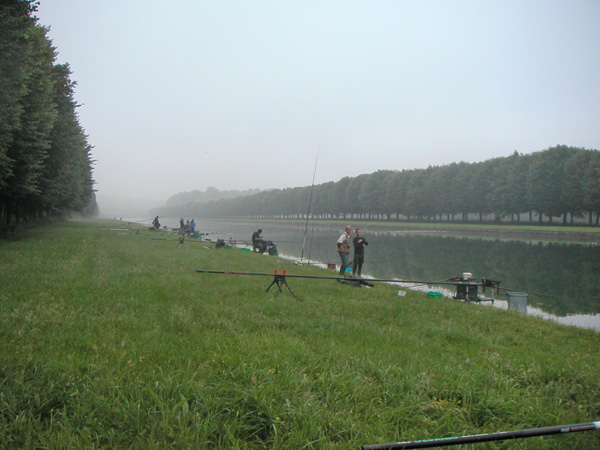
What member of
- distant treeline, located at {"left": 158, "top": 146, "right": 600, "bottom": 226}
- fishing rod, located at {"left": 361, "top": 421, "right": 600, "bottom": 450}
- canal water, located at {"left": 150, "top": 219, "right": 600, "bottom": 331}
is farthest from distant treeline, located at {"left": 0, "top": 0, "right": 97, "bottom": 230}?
distant treeline, located at {"left": 158, "top": 146, "right": 600, "bottom": 226}

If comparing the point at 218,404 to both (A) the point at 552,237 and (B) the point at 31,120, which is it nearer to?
(B) the point at 31,120

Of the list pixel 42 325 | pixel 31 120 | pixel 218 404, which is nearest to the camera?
pixel 218 404

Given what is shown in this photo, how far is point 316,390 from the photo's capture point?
4438 millimetres

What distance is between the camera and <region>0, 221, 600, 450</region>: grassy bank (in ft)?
11.8

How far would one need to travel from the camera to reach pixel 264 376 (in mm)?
4523

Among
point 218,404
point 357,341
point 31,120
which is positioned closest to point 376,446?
point 218,404

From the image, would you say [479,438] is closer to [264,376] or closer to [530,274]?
[264,376]

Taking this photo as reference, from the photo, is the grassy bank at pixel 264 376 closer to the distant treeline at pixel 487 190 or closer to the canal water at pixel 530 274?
the canal water at pixel 530 274

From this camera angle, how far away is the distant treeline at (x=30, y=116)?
52.3 ft

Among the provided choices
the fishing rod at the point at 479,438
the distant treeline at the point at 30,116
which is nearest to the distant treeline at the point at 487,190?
the distant treeline at the point at 30,116

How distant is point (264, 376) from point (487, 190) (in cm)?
9032

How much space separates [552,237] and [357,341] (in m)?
57.0

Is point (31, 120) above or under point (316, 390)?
above

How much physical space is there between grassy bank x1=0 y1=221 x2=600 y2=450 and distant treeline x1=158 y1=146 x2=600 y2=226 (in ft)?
104
